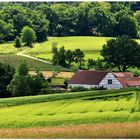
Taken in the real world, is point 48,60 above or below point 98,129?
above

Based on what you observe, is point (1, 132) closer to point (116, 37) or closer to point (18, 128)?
point (18, 128)

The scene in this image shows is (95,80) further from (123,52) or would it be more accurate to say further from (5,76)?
(5,76)

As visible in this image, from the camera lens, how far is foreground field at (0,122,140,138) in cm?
1262

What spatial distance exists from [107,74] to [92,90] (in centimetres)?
30

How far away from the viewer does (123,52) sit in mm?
12938

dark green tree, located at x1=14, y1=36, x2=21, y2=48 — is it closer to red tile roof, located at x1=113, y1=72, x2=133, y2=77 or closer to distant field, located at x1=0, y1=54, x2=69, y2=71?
distant field, located at x1=0, y1=54, x2=69, y2=71

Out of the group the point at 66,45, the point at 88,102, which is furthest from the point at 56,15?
the point at 88,102

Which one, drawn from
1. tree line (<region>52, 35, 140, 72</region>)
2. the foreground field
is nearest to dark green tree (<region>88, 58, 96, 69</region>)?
tree line (<region>52, 35, 140, 72</region>)

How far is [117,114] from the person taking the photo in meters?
12.7

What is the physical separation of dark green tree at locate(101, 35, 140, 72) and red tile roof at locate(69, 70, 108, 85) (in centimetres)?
24

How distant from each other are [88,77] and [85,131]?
0.74m

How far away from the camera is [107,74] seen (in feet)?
42.3

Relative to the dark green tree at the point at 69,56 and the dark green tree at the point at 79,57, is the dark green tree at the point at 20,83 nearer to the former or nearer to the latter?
the dark green tree at the point at 69,56

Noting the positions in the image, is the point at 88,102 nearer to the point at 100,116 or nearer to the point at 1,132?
the point at 100,116
